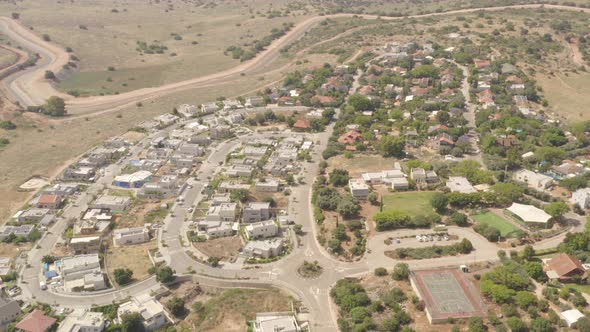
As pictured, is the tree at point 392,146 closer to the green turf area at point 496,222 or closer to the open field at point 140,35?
the green turf area at point 496,222

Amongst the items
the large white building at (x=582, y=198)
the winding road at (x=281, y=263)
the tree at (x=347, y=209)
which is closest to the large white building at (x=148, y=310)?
the winding road at (x=281, y=263)

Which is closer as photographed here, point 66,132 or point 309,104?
point 66,132

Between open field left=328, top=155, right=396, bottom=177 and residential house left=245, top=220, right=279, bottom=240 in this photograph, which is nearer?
residential house left=245, top=220, right=279, bottom=240

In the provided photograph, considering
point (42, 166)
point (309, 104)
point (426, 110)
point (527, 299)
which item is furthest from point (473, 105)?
point (42, 166)

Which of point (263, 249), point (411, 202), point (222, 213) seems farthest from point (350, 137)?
point (263, 249)

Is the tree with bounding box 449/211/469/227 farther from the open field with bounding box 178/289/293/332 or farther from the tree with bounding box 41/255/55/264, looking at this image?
the tree with bounding box 41/255/55/264

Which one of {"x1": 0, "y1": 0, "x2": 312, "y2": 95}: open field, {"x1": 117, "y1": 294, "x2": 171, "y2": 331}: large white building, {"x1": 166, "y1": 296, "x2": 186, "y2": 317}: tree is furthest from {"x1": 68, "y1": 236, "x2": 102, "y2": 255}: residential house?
{"x1": 0, "y1": 0, "x2": 312, "y2": 95}: open field

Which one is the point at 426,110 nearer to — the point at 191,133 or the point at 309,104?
the point at 309,104

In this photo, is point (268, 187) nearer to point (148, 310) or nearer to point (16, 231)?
point (148, 310)
